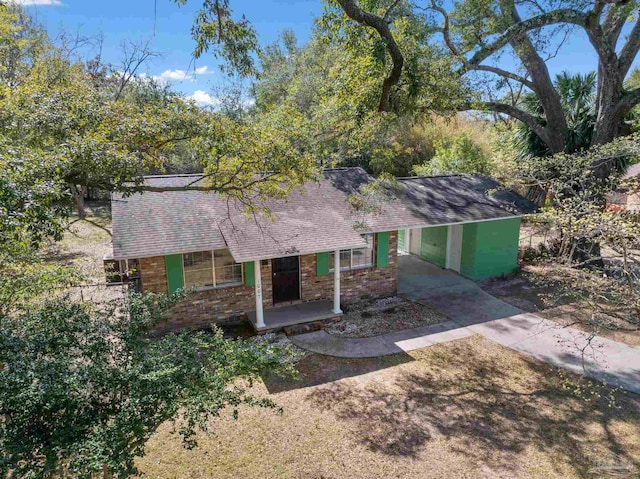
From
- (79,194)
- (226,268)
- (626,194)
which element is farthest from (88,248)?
(626,194)

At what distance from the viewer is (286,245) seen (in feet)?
35.3

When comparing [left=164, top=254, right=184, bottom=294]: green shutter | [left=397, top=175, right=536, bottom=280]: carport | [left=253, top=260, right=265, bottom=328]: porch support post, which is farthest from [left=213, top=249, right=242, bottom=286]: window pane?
[left=397, top=175, right=536, bottom=280]: carport

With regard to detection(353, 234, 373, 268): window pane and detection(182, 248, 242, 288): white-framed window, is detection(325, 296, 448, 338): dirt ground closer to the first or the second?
detection(353, 234, 373, 268): window pane

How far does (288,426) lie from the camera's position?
7.54 m

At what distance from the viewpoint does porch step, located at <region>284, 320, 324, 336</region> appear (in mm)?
11078

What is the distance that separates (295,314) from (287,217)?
9.13 feet

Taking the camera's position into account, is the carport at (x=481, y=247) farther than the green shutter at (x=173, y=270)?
Yes

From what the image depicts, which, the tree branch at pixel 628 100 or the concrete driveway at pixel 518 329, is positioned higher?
the tree branch at pixel 628 100

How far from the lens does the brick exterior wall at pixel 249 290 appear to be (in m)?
10.9

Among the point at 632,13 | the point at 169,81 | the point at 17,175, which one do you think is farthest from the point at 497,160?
the point at 169,81

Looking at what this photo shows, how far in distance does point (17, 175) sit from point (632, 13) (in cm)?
1790

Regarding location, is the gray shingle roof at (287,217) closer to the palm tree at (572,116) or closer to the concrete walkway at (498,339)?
the concrete walkway at (498,339)

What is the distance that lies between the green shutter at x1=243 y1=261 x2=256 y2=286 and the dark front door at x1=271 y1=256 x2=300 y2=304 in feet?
2.33

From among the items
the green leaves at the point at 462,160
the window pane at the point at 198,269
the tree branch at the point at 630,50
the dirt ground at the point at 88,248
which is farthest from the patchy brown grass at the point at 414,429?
the green leaves at the point at 462,160
